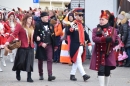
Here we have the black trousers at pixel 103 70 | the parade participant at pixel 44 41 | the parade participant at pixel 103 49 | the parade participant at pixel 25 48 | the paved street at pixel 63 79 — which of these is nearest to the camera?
the parade participant at pixel 103 49

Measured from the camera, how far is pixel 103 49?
1065 cm

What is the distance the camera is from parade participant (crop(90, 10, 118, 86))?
414 inches

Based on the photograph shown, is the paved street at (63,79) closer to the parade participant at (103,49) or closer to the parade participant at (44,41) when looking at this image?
the parade participant at (44,41)

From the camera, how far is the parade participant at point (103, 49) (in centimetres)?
1051

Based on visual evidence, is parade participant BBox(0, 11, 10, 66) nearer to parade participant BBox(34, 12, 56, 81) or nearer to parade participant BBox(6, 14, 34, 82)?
parade participant BBox(34, 12, 56, 81)

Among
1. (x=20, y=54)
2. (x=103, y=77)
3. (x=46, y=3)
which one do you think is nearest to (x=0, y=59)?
(x=20, y=54)

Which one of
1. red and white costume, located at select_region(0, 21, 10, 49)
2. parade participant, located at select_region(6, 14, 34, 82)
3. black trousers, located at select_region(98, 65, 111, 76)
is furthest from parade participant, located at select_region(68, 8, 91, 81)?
red and white costume, located at select_region(0, 21, 10, 49)

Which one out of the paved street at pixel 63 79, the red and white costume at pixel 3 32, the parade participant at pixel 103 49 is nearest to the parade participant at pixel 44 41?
the paved street at pixel 63 79

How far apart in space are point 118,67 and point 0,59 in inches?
159

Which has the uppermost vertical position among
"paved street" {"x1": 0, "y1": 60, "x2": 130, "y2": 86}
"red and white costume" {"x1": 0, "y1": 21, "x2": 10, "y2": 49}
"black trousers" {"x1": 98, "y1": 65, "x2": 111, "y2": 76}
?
"red and white costume" {"x1": 0, "y1": 21, "x2": 10, "y2": 49}

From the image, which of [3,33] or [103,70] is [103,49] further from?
[3,33]

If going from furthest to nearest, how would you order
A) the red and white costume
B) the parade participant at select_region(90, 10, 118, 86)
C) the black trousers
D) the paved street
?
1. the red and white costume
2. the paved street
3. the black trousers
4. the parade participant at select_region(90, 10, 118, 86)

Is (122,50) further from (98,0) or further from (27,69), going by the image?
(27,69)

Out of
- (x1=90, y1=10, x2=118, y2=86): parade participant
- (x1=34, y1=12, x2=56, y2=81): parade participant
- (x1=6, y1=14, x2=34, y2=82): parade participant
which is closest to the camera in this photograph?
(x1=90, y1=10, x2=118, y2=86): parade participant
